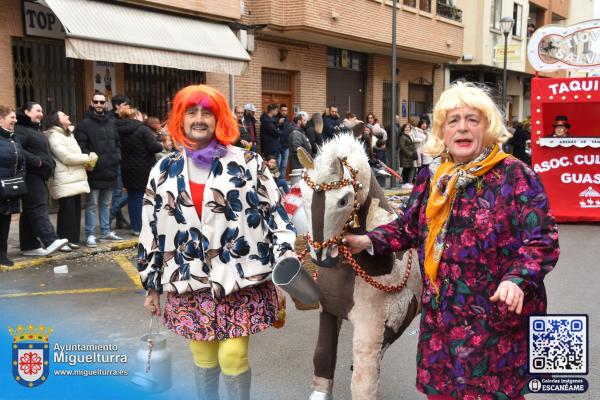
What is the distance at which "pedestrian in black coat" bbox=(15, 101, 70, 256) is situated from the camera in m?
7.61

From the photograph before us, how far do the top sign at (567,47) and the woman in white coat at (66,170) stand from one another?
7797 mm

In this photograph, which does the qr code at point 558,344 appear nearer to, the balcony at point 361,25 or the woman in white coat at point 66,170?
the woman in white coat at point 66,170

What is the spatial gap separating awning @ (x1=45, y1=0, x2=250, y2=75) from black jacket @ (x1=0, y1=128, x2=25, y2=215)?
9.63 feet

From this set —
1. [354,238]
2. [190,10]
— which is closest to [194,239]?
[354,238]

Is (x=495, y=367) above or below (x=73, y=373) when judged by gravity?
above

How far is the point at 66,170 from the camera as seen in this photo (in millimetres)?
8234

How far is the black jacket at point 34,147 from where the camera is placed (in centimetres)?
754

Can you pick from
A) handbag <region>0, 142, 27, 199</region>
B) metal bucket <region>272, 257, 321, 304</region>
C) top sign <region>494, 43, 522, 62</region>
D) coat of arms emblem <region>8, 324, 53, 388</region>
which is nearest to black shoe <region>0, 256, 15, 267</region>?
handbag <region>0, 142, 27, 199</region>

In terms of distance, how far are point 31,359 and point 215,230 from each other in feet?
5.36

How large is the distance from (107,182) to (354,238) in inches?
261

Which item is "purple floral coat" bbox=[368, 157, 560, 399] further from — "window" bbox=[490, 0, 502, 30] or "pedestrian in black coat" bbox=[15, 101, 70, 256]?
"window" bbox=[490, 0, 502, 30]

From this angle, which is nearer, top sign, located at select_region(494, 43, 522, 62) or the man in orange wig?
the man in orange wig

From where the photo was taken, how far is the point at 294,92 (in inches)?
682

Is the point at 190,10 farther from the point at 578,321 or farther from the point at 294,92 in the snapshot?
the point at 578,321
